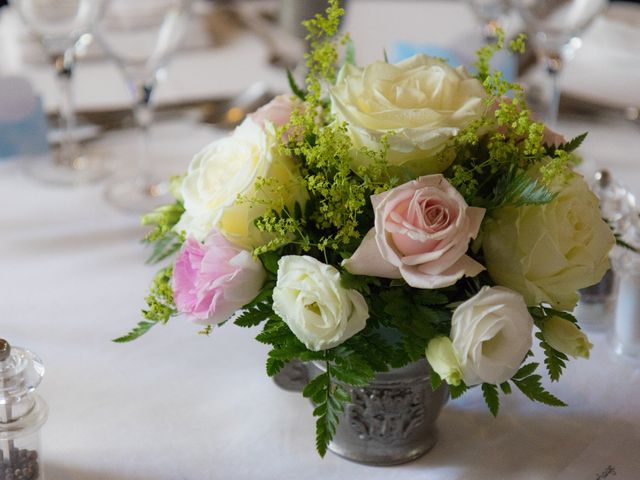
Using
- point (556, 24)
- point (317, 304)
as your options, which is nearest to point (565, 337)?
point (317, 304)

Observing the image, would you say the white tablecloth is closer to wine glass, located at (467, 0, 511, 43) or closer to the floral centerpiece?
the floral centerpiece

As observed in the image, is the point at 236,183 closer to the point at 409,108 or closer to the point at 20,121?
the point at 409,108

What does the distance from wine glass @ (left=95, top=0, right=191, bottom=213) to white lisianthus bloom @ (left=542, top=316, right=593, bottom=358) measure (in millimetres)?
605

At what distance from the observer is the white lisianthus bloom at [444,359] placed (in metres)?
0.55

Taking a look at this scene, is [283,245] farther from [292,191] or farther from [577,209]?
[577,209]

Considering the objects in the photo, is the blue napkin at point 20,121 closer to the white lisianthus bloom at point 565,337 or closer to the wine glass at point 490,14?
the wine glass at point 490,14

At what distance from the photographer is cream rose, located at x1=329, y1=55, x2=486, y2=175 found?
0.57 metres

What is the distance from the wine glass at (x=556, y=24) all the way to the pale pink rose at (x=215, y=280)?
671mm

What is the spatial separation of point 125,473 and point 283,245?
21 centimetres

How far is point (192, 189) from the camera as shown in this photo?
64 cm

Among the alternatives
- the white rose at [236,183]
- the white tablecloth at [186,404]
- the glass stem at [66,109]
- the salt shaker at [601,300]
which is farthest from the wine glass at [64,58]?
the salt shaker at [601,300]

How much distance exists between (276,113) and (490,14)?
0.69m

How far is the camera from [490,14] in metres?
1.27

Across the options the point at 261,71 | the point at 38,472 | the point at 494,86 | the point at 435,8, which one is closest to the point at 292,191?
the point at 494,86
